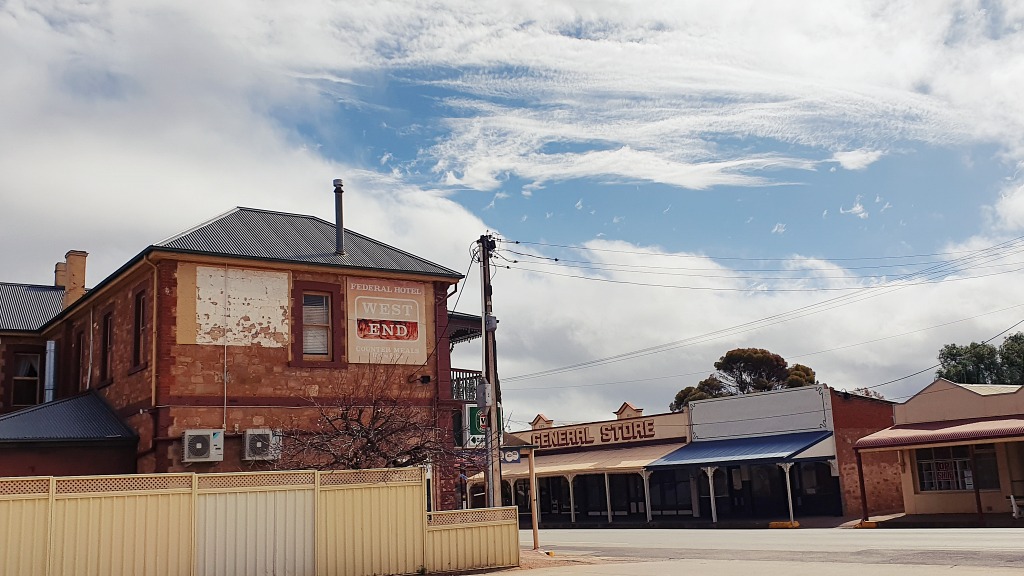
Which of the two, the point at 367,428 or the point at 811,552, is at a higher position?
the point at 367,428

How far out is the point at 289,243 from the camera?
996 inches

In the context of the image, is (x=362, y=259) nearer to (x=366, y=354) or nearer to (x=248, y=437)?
(x=366, y=354)

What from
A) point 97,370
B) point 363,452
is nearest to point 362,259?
point 363,452

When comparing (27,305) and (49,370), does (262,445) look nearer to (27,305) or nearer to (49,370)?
(49,370)

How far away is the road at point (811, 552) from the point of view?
16.6 m

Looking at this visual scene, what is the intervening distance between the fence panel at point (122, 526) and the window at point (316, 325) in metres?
8.59

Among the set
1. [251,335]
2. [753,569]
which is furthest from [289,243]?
[753,569]

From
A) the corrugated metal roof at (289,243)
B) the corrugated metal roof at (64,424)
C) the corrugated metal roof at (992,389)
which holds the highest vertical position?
the corrugated metal roof at (289,243)

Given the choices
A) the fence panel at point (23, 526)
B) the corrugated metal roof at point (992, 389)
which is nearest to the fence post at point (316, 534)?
the fence panel at point (23, 526)

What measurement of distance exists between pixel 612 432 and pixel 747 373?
104 feet

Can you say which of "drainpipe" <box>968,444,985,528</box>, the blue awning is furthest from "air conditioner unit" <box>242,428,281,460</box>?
"drainpipe" <box>968,444,985,528</box>

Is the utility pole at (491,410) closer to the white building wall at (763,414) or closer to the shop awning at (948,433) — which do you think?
the shop awning at (948,433)

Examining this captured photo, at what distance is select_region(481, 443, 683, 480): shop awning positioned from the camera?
41.9 meters

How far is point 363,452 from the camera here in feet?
69.5
